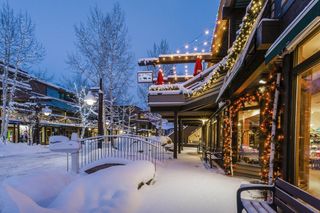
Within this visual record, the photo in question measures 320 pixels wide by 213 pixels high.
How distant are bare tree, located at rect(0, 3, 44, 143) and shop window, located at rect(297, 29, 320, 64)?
22980mm

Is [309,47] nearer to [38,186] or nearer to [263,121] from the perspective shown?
[263,121]

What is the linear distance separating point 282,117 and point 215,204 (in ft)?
7.76

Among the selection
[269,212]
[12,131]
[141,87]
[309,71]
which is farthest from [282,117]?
[12,131]

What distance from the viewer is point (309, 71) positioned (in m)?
3.80

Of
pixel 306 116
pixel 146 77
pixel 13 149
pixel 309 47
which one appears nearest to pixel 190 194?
pixel 306 116

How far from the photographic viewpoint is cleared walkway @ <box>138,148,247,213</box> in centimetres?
514

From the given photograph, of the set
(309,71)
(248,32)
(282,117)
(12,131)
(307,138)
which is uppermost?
(248,32)

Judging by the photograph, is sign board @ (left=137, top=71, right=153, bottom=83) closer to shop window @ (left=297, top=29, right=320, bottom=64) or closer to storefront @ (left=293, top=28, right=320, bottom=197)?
storefront @ (left=293, top=28, right=320, bottom=197)

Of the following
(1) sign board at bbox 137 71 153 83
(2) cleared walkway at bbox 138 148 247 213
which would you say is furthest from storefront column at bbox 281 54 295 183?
(1) sign board at bbox 137 71 153 83

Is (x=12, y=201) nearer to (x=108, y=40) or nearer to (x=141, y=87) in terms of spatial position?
(x=108, y=40)

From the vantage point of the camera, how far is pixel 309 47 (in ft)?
12.2

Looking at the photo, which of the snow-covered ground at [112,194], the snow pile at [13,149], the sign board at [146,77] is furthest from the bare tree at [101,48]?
the snow-covered ground at [112,194]

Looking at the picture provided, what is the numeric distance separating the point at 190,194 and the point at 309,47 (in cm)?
431

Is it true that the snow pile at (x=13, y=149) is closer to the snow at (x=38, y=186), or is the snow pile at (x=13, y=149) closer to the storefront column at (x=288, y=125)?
the snow at (x=38, y=186)
